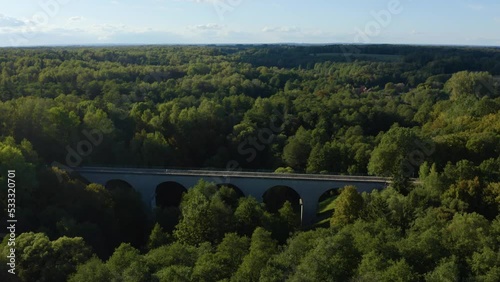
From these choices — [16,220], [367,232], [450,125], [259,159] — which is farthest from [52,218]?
[450,125]

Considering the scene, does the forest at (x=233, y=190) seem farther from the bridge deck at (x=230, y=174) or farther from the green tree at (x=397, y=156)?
the bridge deck at (x=230, y=174)

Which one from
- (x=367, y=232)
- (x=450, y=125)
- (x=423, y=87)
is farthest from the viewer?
(x=423, y=87)

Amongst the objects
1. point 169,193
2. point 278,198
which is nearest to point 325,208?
point 278,198

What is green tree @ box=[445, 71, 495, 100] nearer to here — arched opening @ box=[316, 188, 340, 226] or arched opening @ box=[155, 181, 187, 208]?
arched opening @ box=[316, 188, 340, 226]

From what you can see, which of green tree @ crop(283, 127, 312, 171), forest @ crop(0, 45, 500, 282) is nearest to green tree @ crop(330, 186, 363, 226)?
forest @ crop(0, 45, 500, 282)

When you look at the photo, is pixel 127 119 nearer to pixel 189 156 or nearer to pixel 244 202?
pixel 189 156

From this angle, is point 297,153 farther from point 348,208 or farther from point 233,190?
point 348,208
